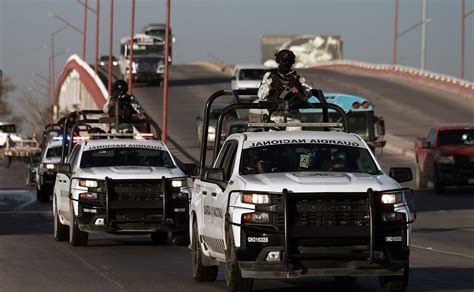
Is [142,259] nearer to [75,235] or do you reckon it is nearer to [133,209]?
[133,209]

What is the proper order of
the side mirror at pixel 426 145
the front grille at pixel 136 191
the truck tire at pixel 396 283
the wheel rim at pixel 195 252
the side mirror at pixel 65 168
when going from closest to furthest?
the truck tire at pixel 396 283, the wheel rim at pixel 195 252, the front grille at pixel 136 191, the side mirror at pixel 65 168, the side mirror at pixel 426 145

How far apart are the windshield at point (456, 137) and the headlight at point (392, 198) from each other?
80.6 ft

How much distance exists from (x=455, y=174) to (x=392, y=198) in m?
23.5

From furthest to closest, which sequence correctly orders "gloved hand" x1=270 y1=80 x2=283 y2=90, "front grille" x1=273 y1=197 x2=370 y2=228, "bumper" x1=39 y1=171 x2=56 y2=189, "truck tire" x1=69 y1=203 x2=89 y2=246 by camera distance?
"bumper" x1=39 y1=171 x2=56 y2=189 < "truck tire" x1=69 y1=203 x2=89 y2=246 < "gloved hand" x1=270 y1=80 x2=283 y2=90 < "front grille" x1=273 y1=197 x2=370 y2=228

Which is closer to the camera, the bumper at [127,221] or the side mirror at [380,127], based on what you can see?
the bumper at [127,221]

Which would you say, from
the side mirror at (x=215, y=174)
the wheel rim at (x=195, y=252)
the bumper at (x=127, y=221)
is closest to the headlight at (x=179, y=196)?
the bumper at (x=127, y=221)

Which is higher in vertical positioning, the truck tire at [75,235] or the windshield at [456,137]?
the windshield at [456,137]

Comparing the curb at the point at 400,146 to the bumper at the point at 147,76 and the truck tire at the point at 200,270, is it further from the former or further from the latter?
the truck tire at the point at 200,270

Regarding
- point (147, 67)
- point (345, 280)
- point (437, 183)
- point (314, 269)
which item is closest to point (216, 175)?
point (314, 269)

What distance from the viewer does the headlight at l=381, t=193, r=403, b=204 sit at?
13469mm

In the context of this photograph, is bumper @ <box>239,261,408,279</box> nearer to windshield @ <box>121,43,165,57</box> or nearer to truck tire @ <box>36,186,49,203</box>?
truck tire @ <box>36,186,49,203</box>

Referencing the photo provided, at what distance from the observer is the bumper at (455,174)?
36562mm

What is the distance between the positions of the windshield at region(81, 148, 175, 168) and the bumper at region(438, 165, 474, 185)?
15007mm

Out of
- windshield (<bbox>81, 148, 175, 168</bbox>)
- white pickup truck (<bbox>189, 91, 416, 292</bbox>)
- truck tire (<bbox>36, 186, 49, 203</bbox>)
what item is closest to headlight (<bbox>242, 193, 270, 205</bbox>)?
white pickup truck (<bbox>189, 91, 416, 292</bbox>)
